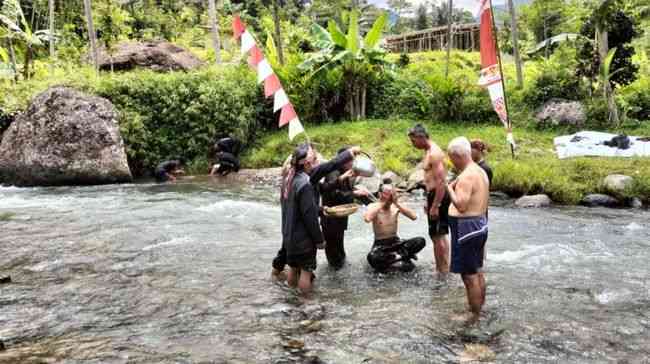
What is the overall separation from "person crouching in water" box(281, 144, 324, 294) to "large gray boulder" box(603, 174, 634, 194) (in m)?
8.54

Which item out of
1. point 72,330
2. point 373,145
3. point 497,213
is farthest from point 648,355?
point 373,145

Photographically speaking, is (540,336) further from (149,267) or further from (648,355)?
(149,267)

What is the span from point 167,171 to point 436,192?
11.7 metres

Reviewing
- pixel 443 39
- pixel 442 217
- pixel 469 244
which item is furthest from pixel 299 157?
pixel 443 39

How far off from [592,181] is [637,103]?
680 centimetres

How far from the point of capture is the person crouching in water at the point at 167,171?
16.5 metres

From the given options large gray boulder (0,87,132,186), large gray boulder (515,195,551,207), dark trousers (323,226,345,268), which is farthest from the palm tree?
large gray boulder (0,87,132,186)

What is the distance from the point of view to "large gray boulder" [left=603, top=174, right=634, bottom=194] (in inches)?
472

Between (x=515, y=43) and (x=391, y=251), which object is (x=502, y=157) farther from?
(x=391, y=251)

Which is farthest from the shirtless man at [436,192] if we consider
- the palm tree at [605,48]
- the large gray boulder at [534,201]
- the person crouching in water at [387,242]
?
the palm tree at [605,48]

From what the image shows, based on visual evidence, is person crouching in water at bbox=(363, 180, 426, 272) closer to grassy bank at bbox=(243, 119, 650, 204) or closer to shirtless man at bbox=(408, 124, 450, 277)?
shirtless man at bbox=(408, 124, 450, 277)

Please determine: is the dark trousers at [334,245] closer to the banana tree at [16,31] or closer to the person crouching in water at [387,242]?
the person crouching in water at [387,242]

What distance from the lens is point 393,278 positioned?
23.7 feet

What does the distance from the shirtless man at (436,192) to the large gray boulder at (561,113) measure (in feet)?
40.0
